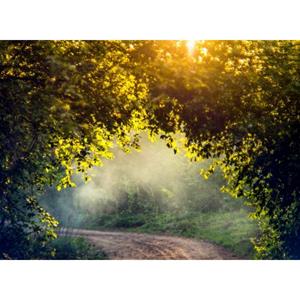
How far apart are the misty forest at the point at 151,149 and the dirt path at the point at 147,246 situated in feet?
0.05

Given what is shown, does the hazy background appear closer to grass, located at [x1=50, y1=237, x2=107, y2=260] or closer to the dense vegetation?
the dense vegetation

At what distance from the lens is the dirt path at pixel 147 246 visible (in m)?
7.52

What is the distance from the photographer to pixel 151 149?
25.3 ft

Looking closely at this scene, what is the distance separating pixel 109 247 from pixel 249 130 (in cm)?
237

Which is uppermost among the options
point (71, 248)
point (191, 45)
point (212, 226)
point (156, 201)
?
point (191, 45)

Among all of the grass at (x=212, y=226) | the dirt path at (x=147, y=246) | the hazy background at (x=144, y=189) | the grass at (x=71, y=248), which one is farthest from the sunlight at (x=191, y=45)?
the grass at (x=71, y=248)

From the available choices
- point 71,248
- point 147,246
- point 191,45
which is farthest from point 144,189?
point 191,45

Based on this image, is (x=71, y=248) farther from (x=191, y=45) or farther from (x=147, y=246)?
(x=191, y=45)

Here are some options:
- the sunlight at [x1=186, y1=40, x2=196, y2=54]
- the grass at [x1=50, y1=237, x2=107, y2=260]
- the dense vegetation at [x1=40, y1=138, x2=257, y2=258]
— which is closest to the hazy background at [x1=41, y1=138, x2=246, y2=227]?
the dense vegetation at [x1=40, y1=138, x2=257, y2=258]

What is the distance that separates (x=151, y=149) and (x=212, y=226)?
50.3 inches

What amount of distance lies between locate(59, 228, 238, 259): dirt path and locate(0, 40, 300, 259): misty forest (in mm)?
14
